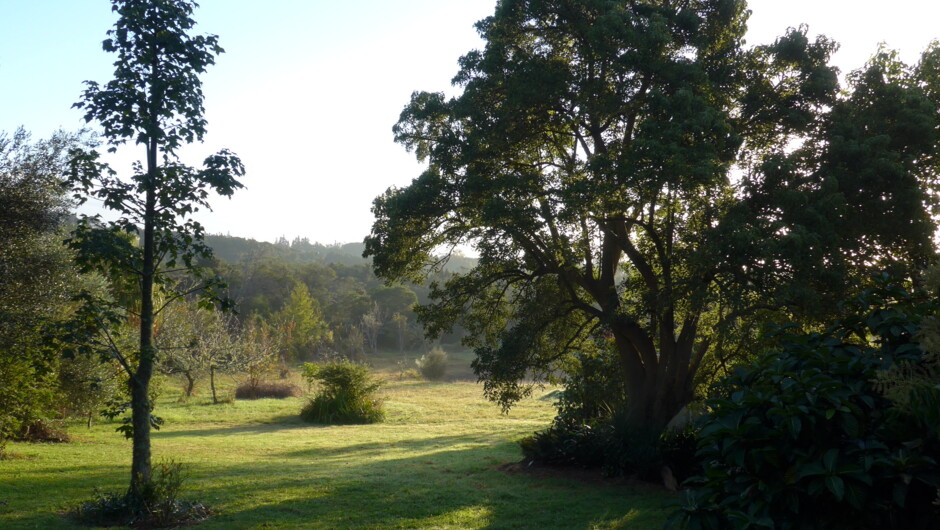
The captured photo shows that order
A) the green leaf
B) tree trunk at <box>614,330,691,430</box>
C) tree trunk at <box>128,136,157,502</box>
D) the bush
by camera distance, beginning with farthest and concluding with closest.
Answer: the bush → tree trunk at <box>614,330,691,430</box> → tree trunk at <box>128,136,157,502</box> → the green leaf

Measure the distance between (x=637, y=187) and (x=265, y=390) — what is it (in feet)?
73.8

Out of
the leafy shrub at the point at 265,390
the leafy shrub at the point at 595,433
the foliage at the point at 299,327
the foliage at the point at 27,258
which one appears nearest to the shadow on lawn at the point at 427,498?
the leafy shrub at the point at 595,433

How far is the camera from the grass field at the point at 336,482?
26.4 ft

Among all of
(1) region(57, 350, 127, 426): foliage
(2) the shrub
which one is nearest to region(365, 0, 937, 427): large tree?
(1) region(57, 350, 127, 426): foliage

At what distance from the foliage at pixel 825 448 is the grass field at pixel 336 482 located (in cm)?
156

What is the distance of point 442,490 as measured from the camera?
32.8 feet

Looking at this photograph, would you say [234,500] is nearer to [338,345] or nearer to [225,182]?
[225,182]

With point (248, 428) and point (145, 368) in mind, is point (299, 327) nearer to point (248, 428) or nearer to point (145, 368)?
point (248, 428)

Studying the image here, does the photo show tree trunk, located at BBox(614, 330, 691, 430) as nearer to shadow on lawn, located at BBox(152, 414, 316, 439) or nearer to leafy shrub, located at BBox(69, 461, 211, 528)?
leafy shrub, located at BBox(69, 461, 211, 528)

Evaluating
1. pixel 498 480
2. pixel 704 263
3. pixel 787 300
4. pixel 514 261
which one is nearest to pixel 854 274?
pixel 787 300

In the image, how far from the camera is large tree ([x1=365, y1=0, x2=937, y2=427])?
354 inches

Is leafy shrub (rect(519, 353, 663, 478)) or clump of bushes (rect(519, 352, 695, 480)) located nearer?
clump of bushes (rect(519, 352, 695, 480))

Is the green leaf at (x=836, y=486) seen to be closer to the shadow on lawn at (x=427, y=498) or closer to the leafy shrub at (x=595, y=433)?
the shadow on lawn at (x=427, y=498)

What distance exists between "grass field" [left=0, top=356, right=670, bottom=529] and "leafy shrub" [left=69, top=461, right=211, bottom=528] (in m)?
0.24
